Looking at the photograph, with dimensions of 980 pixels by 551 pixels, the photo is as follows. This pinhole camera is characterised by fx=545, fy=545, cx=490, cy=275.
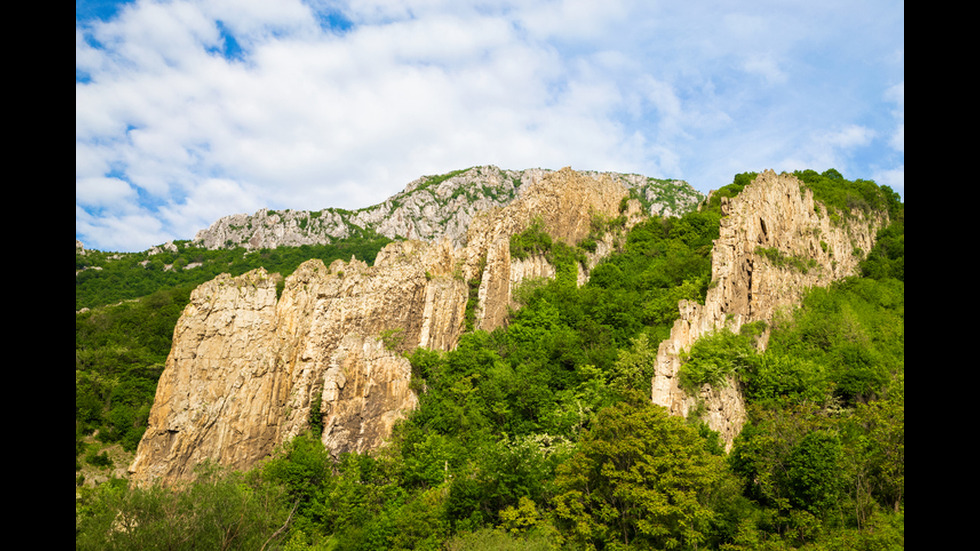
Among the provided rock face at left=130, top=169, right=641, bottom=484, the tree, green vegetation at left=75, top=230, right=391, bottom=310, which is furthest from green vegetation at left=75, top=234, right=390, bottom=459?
the tree

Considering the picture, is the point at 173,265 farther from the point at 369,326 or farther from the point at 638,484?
the point at 638,484

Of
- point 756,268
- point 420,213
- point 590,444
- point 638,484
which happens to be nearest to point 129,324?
point 590,444

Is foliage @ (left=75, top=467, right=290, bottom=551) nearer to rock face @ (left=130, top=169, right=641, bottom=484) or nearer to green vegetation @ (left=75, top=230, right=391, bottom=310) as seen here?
rock face @ (left=130, top=169, right=641, bottom=484)

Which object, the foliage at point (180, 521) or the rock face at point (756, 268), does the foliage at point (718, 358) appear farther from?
the foliage at point (180, 521)

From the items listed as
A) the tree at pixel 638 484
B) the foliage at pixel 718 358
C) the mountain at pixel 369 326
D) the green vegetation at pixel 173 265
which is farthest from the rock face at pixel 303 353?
the green vegetation at pixel 173 265

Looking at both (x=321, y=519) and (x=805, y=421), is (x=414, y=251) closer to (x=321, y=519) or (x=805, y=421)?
(x=321, y=519)

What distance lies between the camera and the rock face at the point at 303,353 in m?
38.2

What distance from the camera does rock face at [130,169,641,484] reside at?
38219 mm

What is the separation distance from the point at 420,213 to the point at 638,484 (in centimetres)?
10927

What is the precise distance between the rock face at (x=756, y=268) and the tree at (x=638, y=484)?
23.4ft

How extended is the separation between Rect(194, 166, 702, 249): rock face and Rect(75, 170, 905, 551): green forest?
5406 cm

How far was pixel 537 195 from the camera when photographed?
61156 mm

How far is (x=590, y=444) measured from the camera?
1121 inches
